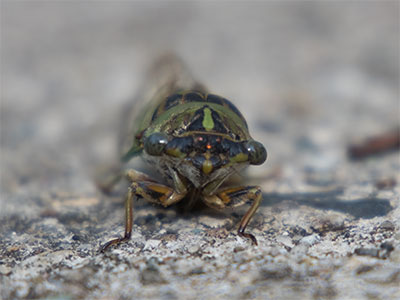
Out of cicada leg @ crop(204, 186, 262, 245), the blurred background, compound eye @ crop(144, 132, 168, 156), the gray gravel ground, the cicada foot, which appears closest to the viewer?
the gray gravel ground

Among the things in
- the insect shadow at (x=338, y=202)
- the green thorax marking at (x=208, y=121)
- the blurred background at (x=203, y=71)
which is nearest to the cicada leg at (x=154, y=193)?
the green thorax marking at (x=208, y=121)

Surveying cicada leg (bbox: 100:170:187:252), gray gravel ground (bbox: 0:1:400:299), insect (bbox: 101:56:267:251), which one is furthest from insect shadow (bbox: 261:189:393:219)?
cicada leg (bbox: 100:170:187:252)

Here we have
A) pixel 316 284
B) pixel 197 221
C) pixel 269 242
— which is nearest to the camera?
pixel 316 284

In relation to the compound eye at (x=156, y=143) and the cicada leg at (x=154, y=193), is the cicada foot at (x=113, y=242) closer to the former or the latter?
the cicada leg at (x=154, y=193)

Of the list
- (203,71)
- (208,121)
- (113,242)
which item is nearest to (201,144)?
(208,121)

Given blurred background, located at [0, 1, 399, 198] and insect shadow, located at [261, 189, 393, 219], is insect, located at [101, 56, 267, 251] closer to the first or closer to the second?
insect shadow, located at [261, 189, 393, 219]

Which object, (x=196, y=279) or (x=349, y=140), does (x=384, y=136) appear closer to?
(x=349, y=140)

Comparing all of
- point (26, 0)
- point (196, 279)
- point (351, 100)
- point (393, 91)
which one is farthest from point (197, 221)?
point (26, 0)
